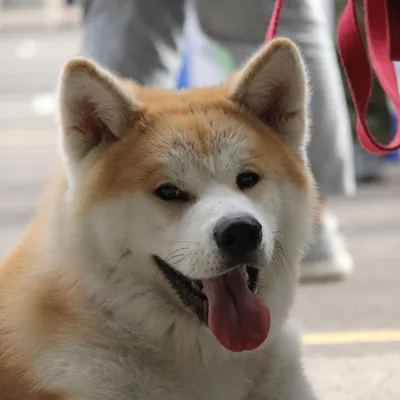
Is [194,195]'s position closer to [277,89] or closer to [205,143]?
[205,143]

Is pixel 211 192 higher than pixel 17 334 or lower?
higher

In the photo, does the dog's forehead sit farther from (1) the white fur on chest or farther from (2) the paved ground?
(2) the paved ground

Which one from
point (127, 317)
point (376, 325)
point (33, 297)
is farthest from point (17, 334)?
point (376, 325)

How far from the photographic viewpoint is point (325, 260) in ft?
A: 7.60

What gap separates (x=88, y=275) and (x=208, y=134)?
0.92ft

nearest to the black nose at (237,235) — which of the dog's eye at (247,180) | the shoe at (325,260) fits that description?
the dog's eye at (247,180)

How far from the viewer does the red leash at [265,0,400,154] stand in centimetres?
143

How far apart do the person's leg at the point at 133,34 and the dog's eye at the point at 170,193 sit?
884 mm

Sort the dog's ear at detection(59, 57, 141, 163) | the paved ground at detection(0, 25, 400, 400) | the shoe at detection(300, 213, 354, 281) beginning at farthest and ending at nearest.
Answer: the shoe at detection(300, 213, 354, 281) < the paved ground at detection(0, 25, 400, 400) < the dog's ear at detection(59, 57, 141, 163)

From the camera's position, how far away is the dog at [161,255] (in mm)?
1177

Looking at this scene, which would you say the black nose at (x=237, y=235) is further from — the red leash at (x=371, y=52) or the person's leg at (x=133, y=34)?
the person's leg at (x=133, y=34)

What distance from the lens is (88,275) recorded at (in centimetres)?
124

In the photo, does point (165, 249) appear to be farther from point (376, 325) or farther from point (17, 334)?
point (376, 325)

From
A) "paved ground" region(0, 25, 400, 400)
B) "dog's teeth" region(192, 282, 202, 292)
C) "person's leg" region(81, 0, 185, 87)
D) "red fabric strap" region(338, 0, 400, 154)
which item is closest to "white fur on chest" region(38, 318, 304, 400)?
"dog's teeth" region(192, 282, 202, 292)
